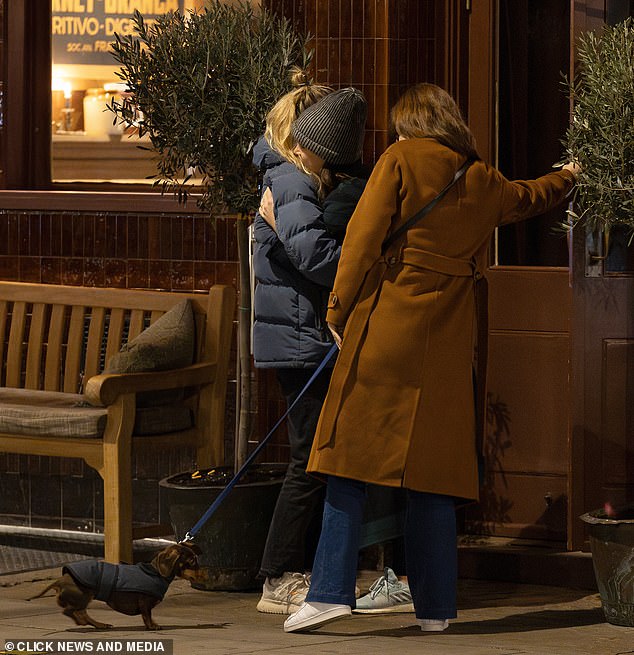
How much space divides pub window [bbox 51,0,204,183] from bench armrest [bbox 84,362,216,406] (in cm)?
149

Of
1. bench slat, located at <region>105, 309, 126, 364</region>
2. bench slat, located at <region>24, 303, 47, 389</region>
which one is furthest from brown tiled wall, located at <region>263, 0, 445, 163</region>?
bench slat, located at <region>24, 303, 47, 389</region>

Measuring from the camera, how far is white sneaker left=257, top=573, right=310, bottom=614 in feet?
19.6

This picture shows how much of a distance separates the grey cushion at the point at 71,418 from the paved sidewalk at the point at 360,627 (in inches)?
27.2

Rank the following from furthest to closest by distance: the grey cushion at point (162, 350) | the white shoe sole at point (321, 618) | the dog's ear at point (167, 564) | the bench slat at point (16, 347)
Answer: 1. the bench slat at point (16, 347)
2. the grey cushion at point (162, 350)
3. the white shoe sole at point (321, 618)
4. the dog's ear at point (167, 564)

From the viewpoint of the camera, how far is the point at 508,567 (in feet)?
22.1

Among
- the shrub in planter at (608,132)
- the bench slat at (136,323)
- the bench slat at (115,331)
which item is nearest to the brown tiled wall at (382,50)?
the shrub in planter at (608,132)

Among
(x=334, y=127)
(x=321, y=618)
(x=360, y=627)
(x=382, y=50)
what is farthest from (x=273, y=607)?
A: (x=382, y=50)

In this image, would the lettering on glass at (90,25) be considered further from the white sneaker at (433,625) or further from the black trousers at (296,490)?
the white sneaker at (433,625)

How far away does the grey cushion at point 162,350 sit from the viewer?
6859mm

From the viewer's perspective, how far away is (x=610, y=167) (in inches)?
225

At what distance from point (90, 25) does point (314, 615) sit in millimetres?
3930

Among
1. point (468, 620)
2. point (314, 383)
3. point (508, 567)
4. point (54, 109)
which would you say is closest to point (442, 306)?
point (314, 383)

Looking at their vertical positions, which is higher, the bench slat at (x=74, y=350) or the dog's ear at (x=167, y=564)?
the bench slat at (x=74, y=350)

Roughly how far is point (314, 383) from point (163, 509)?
161 cm
